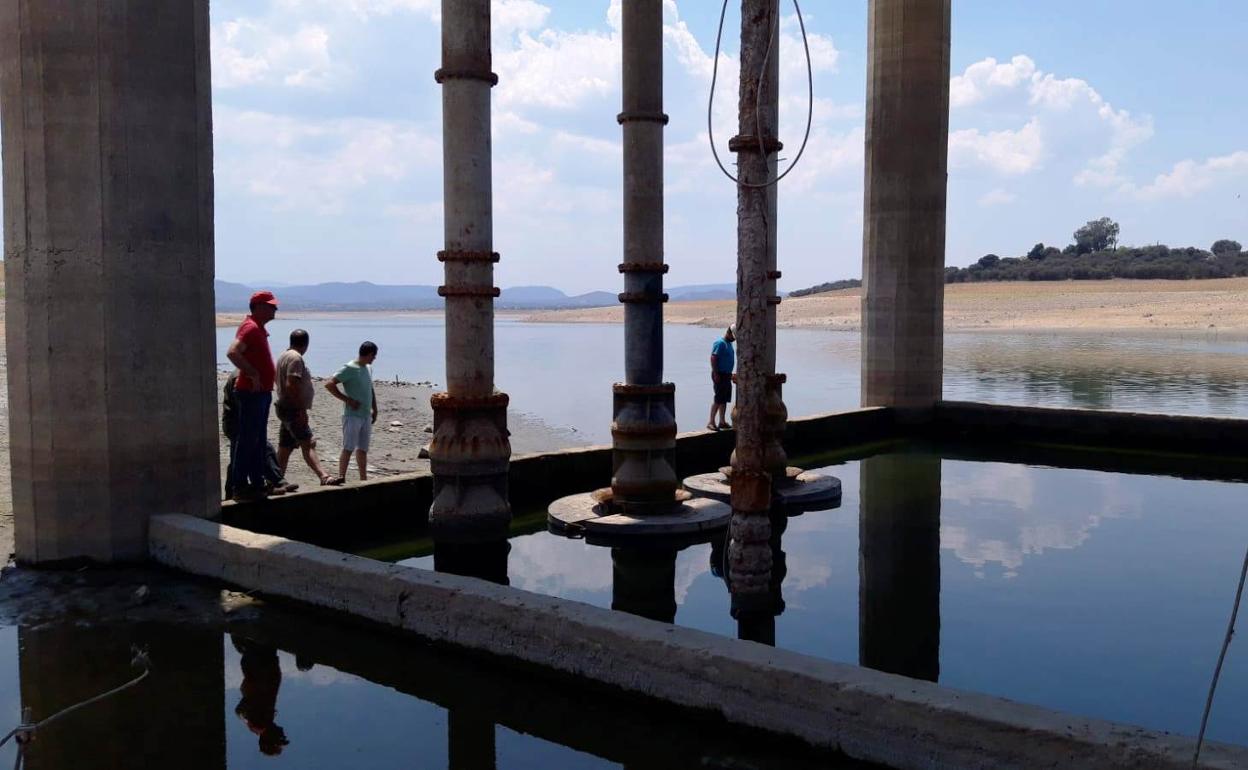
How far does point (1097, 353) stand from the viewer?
43.7m

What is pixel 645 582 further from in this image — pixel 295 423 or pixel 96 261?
pixel 96 261

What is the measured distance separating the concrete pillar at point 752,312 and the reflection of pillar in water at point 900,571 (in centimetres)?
90

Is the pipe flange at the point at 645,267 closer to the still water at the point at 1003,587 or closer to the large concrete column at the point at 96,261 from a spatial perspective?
the still water at the point at 1003,587

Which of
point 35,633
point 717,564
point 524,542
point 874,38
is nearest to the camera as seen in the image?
point 35,633

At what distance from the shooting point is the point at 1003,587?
805cm

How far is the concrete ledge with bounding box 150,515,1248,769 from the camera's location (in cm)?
428

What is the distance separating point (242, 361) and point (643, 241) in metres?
3.56

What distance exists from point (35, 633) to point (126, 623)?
0.50 m

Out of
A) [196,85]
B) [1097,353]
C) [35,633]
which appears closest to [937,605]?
[35,633]

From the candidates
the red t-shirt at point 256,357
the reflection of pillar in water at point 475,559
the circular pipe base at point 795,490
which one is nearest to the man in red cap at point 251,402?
the red t-shirt at point 256,357

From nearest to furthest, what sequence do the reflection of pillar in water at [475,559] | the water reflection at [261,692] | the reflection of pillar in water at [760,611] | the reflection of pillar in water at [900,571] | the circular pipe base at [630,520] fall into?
the water reflection at [261,692] → the reflection of pillar in water at [900,571] → the reflection of pillar in water at [760,611] → the reflection of pillar in water at [475,559] → the circular pipe base at [630,520]

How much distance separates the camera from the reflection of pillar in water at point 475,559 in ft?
27.9

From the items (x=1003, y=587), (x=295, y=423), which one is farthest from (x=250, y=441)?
(x=1003, y=587)

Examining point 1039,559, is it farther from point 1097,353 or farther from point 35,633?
point 1097,353
